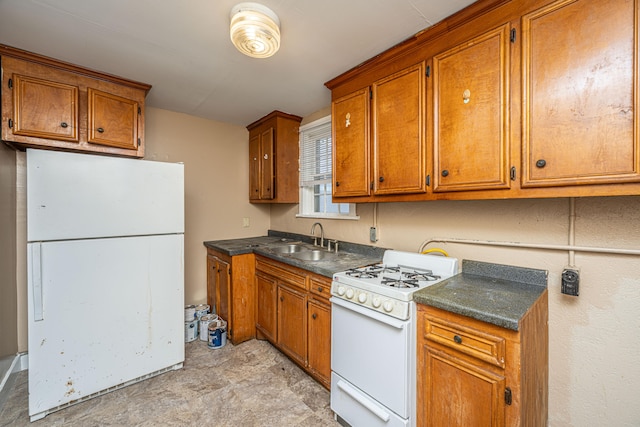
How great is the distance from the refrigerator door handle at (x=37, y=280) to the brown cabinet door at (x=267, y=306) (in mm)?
1517

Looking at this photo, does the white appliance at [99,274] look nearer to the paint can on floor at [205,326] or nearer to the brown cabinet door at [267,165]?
the paint can on floor at [205,326]

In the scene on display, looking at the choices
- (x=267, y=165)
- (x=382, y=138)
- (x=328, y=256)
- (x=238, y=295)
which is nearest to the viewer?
(x=382, y=138)

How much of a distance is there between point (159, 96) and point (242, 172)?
1.24 metres

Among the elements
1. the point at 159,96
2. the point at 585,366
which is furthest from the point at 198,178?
the point at 585,366

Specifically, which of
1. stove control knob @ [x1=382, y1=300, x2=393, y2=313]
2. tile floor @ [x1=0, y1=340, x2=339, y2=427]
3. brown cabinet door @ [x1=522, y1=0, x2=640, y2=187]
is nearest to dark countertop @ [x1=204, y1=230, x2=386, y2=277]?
stove control knob @ [x1=382, y1=300, x2=393, y2=313]

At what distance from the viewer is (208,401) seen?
1.89m

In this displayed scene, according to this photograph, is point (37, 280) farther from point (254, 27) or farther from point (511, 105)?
point (511, 105)

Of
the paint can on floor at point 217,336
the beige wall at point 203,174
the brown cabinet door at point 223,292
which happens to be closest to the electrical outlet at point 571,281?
the brown cabinet door at point 223,292

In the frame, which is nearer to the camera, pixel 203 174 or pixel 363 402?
pixel 363 402

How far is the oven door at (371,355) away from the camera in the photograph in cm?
133

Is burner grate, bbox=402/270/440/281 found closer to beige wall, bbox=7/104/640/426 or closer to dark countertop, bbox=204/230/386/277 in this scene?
beige wall, bbox=7/104/640/426

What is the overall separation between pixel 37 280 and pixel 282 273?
5.26 ft

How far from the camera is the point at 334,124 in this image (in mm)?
2201

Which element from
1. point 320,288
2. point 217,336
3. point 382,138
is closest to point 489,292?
point 320,288
